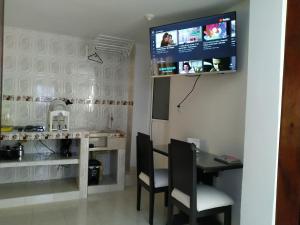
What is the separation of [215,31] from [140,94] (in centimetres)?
195

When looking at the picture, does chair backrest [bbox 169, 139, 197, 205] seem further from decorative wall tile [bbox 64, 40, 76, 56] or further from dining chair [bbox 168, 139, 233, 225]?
decorative wall tile [bbox 64, 40, 76, 56]

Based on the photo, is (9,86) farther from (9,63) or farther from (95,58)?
(95,58)

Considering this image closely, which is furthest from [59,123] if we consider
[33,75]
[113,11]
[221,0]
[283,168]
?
[283,168]

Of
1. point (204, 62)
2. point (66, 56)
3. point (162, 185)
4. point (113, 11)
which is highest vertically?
point (113, 11)

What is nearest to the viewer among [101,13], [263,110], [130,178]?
[263,110]

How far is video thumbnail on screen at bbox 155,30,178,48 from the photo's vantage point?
2494 millimetres

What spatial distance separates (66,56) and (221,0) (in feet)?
7.51

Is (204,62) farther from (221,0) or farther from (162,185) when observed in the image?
(162,185)

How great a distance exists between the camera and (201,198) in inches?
80.3

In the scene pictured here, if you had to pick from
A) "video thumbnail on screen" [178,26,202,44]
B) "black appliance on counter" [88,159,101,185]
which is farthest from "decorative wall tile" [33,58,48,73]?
"video thumbnail on screen" [178,26,202,44]

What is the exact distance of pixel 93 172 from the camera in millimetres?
3361

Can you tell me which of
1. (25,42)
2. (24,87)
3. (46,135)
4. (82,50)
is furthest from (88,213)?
(25,42)

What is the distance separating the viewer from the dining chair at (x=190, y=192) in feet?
6.47

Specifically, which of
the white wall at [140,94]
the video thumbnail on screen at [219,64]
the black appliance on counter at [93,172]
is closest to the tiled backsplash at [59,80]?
the white wall at [140,94]
